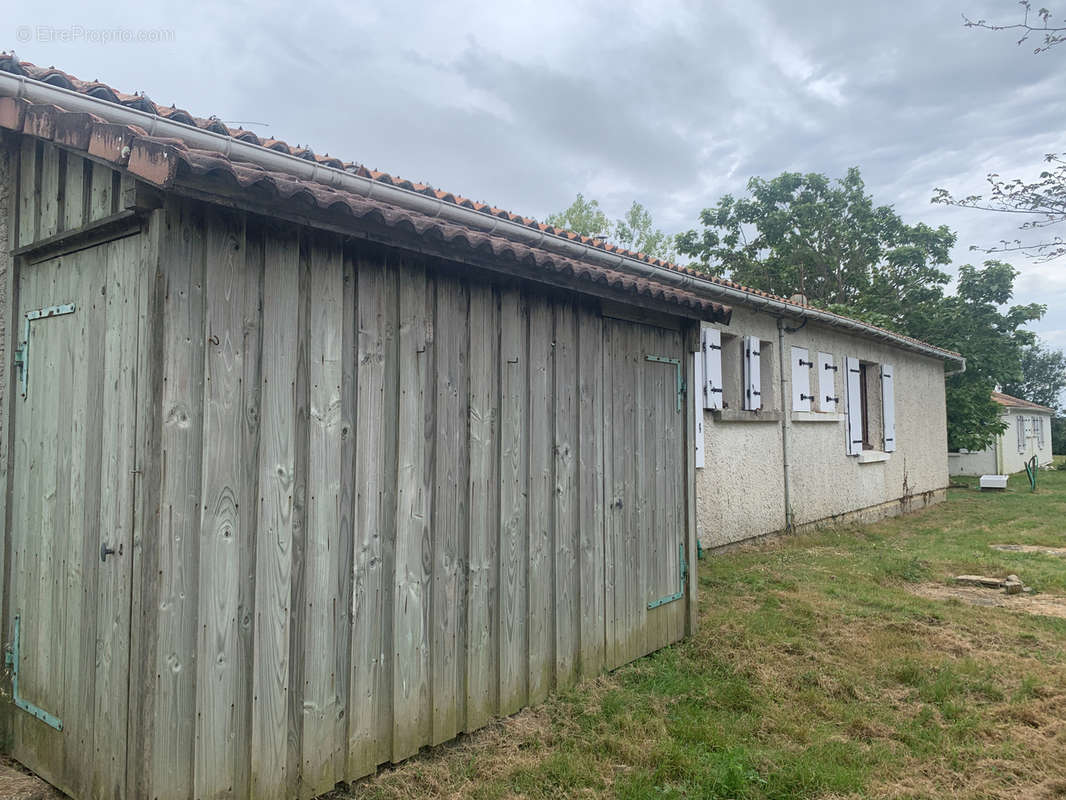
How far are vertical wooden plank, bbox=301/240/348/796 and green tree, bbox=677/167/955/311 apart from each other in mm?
21032

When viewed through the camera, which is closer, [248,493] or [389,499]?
[248,493]

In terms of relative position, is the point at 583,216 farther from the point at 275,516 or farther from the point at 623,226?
the point at 275,516

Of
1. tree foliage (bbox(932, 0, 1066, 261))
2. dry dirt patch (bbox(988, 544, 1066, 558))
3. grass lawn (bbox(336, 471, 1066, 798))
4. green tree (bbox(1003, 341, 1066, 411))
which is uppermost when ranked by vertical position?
green tree (bbox(1003, 341, 1066, 411))

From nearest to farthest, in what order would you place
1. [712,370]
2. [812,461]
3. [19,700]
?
[19,700] → [712,370] → [812,461]

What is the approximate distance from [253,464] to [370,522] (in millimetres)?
614

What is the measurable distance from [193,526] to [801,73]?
9.68 m

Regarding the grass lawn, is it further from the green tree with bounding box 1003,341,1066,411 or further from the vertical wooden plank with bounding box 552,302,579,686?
the green tree with bounding box 1003,341,1066,411

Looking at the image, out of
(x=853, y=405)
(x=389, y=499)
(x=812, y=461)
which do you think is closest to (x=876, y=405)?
(x=853, y=405)

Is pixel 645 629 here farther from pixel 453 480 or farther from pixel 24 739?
pixel 24 739

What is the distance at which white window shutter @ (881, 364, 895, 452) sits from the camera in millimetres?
11906

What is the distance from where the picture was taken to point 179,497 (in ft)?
7.43

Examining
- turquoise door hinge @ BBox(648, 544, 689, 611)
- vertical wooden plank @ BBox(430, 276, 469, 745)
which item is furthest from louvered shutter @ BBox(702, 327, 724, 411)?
vertical wooden plank @ BBox(430, 276, 469, 745)

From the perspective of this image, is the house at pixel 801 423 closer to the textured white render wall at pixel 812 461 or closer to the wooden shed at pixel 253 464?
the textured white render wall at pixel 812 461

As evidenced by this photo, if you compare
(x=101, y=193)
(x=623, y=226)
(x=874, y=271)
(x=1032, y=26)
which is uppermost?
(x=623, y=226)
